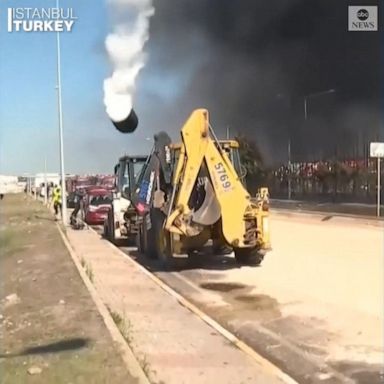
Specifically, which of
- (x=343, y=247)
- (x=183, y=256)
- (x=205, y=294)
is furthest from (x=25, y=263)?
(x=343, y=247)

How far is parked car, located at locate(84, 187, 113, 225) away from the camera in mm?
28812

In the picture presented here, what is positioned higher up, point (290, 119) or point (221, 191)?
point (290, 119)

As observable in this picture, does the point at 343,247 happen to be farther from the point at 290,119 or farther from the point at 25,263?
the point at 290,119

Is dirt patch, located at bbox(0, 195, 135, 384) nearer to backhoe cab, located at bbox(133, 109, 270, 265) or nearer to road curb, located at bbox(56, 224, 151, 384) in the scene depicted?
road curb, located at bbox(56, 224, 151, 384)

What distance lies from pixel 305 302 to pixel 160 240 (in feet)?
17.9

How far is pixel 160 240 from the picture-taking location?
14.1m

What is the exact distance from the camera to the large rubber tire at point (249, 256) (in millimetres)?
13289

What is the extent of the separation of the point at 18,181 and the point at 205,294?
4497 inches

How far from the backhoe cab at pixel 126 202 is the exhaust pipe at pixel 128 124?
9.35 ft

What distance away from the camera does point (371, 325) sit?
762 centimetres

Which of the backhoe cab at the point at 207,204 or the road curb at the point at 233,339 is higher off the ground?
the backhoe cab at the point at 207,204

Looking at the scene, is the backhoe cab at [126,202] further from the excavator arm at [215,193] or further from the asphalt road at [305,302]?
the excavator arm at [215,193]

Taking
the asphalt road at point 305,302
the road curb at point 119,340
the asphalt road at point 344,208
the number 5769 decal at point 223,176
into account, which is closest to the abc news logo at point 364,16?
the asphalt road at point 344,208

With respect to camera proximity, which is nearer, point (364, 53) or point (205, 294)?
point (205, 294)
